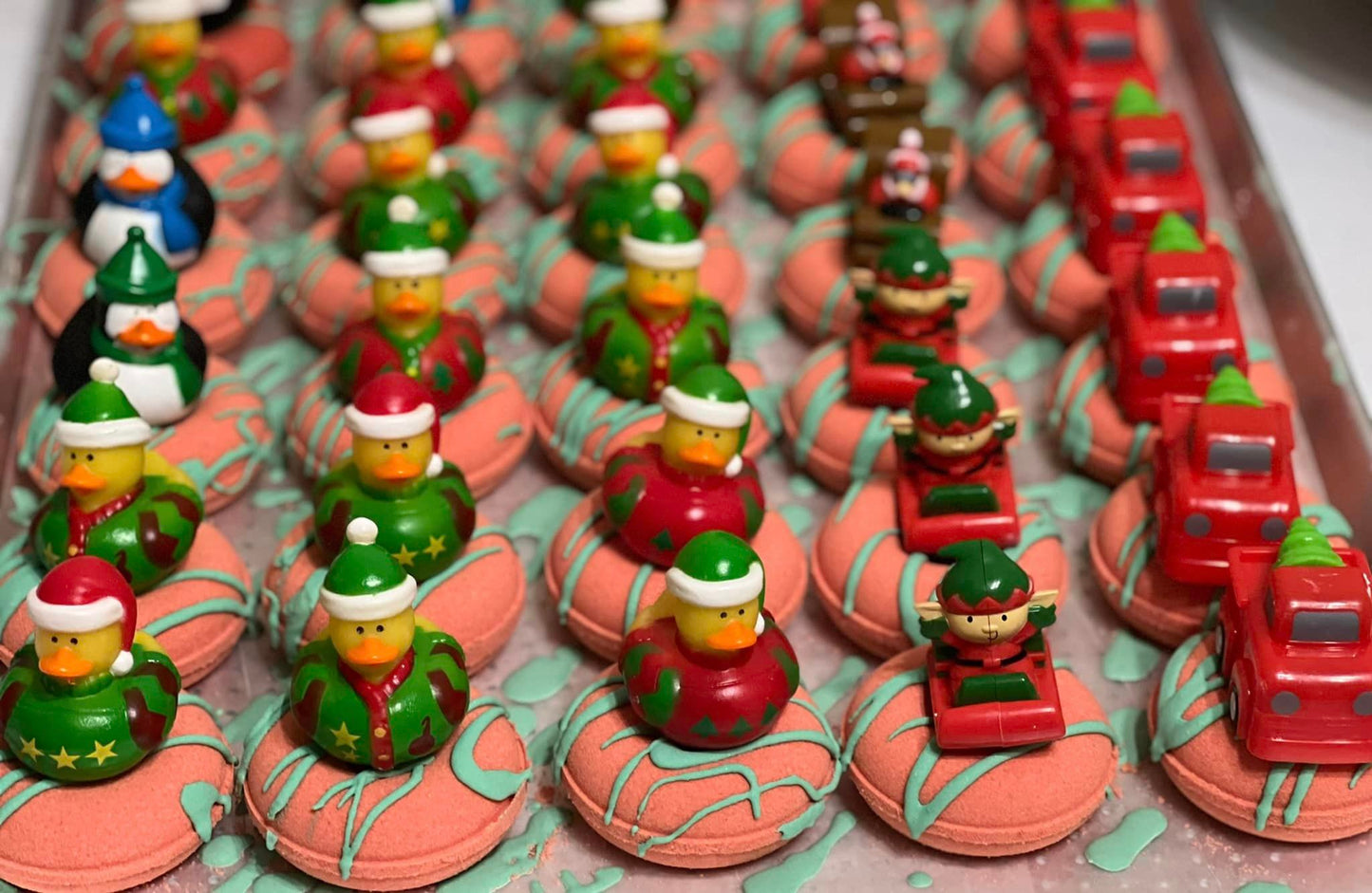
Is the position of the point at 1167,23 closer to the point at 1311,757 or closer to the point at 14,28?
the point at 1311,757

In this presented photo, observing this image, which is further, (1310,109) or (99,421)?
(1310,109)

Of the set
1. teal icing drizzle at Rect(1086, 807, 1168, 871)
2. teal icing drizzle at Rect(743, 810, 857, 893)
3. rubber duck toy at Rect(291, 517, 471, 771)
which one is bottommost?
teal icing drizzle at Rect(743, 810, 857, 893)

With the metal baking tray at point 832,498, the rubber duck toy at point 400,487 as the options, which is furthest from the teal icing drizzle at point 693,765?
the rubber duck toy at point 400,487

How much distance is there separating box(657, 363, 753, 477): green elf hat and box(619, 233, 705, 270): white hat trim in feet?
1.49

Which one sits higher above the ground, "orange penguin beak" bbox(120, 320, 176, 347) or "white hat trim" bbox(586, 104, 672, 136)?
"white hat trim" bbox(586, 104, 672, 136)

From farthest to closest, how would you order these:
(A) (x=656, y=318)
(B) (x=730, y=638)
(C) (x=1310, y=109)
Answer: (C) (x=1310, y=109), (A) (x=656, y=318), (B) (x=730, y=638)

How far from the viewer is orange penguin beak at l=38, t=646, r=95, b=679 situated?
3.32 meters

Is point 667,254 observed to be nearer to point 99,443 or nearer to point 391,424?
point 391,424

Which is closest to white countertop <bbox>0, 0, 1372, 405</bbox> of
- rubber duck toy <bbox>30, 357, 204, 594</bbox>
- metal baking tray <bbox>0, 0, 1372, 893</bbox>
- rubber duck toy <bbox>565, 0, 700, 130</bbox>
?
metal baking tray <bbox>0, 0, 1372, 893</bbox>

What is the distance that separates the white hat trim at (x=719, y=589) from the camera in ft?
10.9

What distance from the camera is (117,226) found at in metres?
4.56

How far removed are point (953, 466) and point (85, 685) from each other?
72.0 inches

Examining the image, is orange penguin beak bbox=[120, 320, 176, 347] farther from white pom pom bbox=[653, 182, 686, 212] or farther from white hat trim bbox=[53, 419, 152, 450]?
white pom pom bbox=[653, 182, 686, 212]

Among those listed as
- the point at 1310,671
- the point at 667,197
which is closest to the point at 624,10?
the point at 667,197
